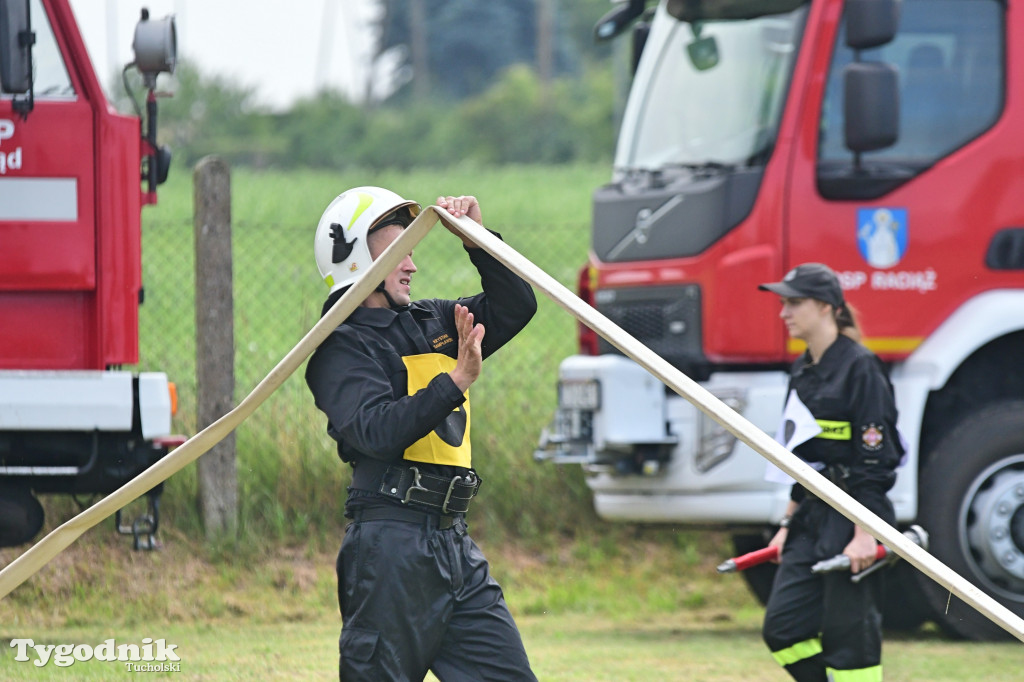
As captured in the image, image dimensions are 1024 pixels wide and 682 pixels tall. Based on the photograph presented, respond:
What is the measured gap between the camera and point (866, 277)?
6320 mm

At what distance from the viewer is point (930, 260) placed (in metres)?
6.31

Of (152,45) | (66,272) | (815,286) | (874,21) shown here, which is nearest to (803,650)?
(815,286)

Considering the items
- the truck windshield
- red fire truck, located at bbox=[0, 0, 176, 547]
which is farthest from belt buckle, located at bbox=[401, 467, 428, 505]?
the truck windshield

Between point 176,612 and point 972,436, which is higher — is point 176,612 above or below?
below

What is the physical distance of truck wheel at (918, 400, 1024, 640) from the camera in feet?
20.4

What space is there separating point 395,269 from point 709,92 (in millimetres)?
3633

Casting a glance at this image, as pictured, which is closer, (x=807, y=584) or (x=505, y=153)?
(x=807, y=584)

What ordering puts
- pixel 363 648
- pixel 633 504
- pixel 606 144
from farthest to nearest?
1. pixel 606 144
2. pixel 633 504
3. pixel 363 648

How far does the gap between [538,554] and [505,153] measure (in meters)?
41.9

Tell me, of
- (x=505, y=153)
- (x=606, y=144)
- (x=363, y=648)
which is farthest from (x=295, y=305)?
(x=505, y=153)

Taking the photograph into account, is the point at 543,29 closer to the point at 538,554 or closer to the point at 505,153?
the point at 505,153

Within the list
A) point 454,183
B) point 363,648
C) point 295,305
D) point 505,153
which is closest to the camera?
point 363,648

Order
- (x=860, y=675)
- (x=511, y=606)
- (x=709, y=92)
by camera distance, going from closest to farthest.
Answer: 1. (x=860, y=675)
2. (x=709, y=92)
3. (x=511, y=606)

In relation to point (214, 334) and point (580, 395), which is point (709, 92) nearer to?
point (580, 395)
